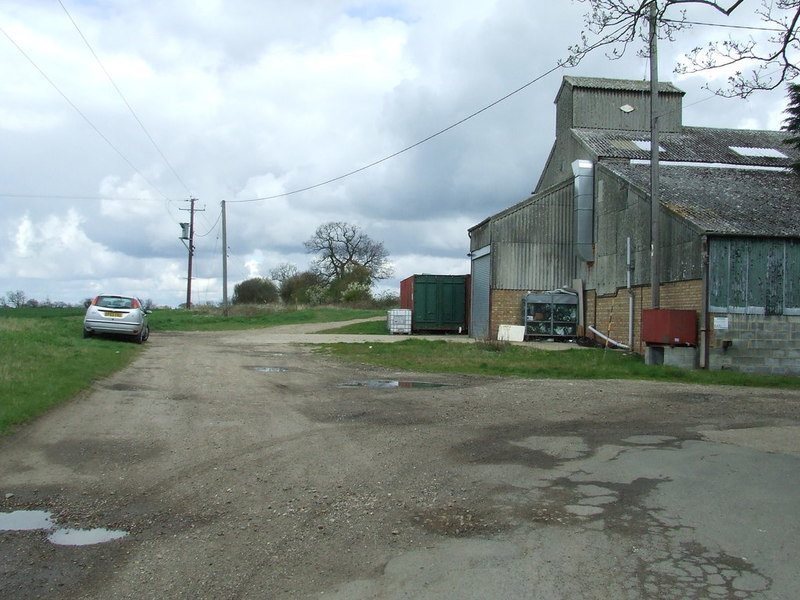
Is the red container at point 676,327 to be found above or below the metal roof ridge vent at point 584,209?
below

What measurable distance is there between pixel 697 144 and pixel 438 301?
46.1 ft

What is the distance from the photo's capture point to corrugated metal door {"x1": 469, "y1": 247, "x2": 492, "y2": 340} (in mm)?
29328

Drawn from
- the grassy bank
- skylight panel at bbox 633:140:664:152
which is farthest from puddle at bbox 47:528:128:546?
skylight panel at bbox 633:140:664:152

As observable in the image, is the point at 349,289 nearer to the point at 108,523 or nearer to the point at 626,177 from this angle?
the point at 626,177

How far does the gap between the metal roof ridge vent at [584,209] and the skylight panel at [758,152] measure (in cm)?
851

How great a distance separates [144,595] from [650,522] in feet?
11.4

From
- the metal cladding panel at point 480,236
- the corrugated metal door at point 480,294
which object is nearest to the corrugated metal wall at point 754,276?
the corrugated metal door at point 480,294

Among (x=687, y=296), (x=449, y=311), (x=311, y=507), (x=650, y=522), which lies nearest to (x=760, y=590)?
(x=650, y=522)

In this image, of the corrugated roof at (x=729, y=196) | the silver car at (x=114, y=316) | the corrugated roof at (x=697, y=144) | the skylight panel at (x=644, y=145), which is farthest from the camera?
the skylight panel at (x=644, y=145)

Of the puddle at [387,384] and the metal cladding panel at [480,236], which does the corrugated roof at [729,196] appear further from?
the puddle at [387,384]

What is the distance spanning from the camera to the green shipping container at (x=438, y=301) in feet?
113

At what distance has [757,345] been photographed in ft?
59.5

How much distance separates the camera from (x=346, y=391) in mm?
12578

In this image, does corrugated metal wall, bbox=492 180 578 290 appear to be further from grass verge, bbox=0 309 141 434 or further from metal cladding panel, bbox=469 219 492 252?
grass verge, bbox=0 309 141 434
